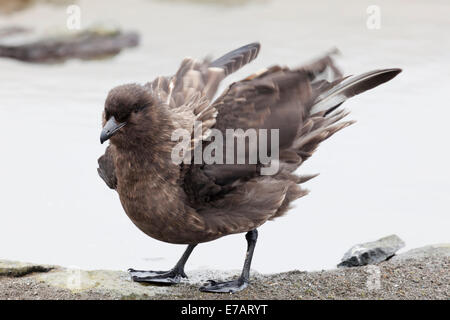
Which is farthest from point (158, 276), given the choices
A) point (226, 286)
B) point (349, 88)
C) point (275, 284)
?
point (349, 88)

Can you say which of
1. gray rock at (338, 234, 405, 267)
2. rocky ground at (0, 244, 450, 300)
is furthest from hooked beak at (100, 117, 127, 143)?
gray rock at (338, 234, 405, 267)

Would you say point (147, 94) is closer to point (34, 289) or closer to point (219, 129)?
point (219, 129)

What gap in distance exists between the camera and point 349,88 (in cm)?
469

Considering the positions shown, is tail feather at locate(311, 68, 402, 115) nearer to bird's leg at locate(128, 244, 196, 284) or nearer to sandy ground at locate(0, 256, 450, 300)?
sandy ground at locate(0, 256, 450, 300)

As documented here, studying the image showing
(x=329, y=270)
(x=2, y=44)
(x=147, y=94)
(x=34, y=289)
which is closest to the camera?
(x=147, y=94)

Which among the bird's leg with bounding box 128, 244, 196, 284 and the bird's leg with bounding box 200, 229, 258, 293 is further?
the bird's leg with bounding box 128, 244, 196, 284

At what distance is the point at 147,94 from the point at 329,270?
1925 millimetres

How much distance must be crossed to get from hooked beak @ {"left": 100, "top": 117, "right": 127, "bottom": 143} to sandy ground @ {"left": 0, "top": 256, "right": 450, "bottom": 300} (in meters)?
1.11

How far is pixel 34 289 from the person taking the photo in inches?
185

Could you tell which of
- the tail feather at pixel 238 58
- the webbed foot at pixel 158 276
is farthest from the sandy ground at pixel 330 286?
Result: the tail feather at pixel 238 58

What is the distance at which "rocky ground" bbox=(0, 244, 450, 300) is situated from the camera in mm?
4613

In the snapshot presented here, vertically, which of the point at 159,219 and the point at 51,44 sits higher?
the point at 51,44

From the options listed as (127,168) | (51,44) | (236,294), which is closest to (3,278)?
(127,168)

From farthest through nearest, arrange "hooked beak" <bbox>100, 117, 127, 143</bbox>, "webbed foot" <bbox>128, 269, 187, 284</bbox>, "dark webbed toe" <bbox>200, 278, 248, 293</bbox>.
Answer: "webbed foot" <bbox>128, 269, 187, 284</bbox> < "dark webbed toe" <bbox>200, 278, 248, 293</bbox> < "hooked beak" <bbox>100, 117, 127, 143</bbox>
